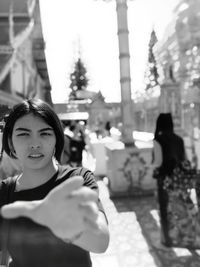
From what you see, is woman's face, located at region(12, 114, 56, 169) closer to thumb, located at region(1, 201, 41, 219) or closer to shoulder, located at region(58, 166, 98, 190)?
shoulder, located at region(58, 166, 98, 190)

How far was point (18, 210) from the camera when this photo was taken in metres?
0.61

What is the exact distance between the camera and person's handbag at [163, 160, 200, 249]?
3.31 metres

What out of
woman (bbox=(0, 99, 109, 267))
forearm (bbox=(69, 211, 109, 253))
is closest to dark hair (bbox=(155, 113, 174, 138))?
woman (bbox=(0, 99, 109, 267))

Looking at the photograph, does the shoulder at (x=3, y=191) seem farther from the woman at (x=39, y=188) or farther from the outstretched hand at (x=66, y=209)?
the outstretched hand at (x=66, y=209)

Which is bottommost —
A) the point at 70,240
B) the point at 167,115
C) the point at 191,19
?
the point at 70,240

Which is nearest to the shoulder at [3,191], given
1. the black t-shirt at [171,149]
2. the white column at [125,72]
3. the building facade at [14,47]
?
the black t-shirt at [171,149]

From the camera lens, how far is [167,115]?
3.29 metres

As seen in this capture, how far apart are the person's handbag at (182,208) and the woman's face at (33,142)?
257 cm

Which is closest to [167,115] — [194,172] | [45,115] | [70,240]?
[194,172]

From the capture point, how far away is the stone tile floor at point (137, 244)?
3098 millimetres

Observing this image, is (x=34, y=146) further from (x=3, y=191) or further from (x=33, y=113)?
(x=3, y=191)

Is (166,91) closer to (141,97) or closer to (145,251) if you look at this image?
(145,251)

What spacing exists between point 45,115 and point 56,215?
47 cm

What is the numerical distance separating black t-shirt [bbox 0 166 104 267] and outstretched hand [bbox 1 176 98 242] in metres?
0.32
